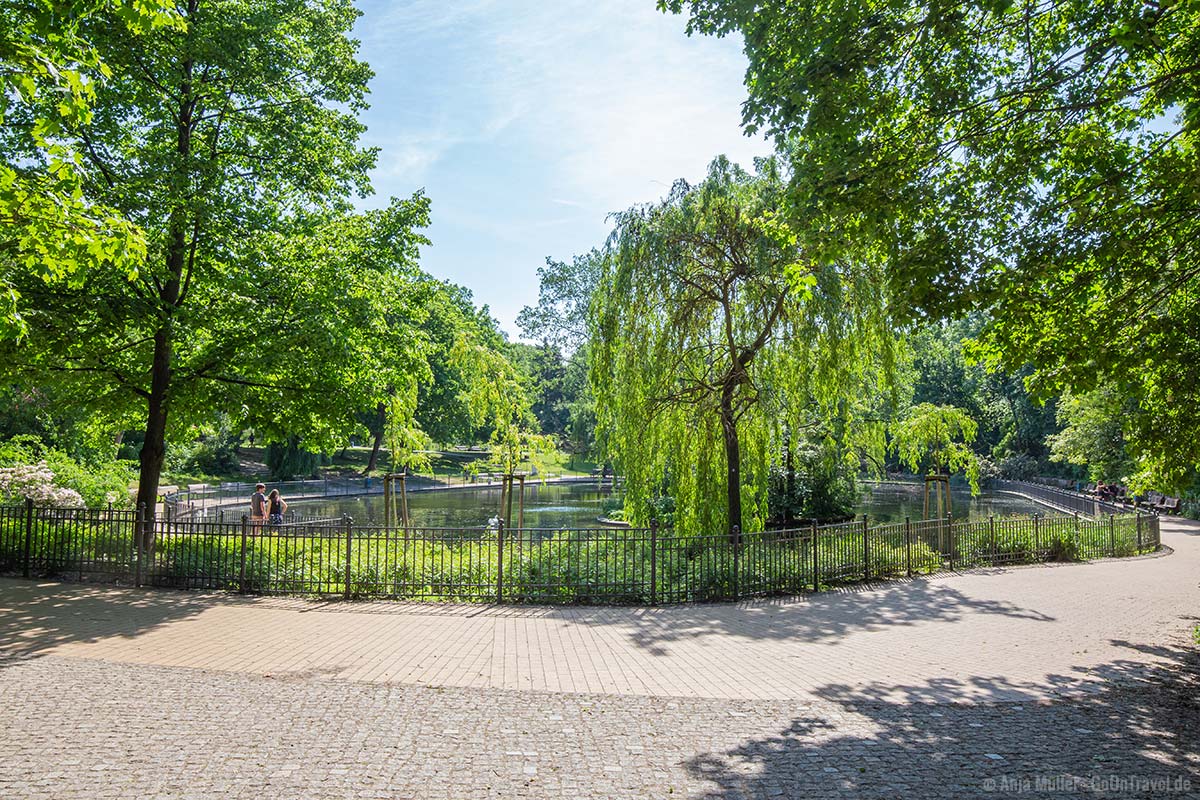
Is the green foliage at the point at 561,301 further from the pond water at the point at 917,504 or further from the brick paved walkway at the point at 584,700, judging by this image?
the brick paved walkway at the point at 584,700

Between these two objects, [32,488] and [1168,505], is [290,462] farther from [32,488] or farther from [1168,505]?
[1168,505]

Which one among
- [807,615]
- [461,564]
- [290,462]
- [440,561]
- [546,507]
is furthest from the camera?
[290,462]

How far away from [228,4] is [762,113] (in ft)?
39.7

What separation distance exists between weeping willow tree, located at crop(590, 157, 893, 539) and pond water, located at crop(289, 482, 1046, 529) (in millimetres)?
8649

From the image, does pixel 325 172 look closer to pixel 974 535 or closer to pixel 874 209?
pixel 874 209

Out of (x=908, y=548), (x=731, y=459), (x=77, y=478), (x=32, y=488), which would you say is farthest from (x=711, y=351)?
(x=77, y=478)

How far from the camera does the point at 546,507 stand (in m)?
36.9

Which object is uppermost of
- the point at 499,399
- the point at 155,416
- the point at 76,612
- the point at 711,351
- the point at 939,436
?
the point at 711,351

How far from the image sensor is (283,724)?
19.4ft

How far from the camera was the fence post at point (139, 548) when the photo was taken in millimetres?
12430

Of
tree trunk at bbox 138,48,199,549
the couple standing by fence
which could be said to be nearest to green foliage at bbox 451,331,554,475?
the couple standing by fence

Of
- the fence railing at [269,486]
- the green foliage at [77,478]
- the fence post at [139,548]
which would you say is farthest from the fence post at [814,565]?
the green foliage at [77,478]

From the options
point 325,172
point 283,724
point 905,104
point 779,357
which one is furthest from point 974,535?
point 325,172

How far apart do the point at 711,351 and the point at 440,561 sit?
7653 mm
